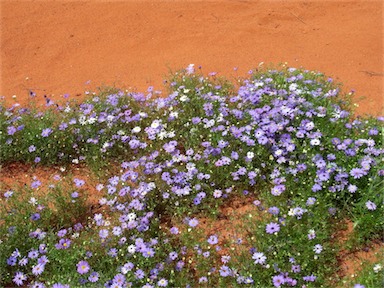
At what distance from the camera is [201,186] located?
4.79 m

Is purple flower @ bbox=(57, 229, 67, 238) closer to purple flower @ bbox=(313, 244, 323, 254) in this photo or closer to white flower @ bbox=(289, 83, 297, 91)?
purple flower @ bbox=(313, 244, 323, 254)

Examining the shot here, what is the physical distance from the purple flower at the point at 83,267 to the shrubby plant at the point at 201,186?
0.01m

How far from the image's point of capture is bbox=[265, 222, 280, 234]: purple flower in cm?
407

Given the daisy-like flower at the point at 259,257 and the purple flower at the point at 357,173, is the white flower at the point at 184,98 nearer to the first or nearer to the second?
the purple flower at the point at 357,173

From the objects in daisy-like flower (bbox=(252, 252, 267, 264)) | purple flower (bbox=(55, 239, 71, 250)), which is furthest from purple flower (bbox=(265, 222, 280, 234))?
purple flower (bbox=(55, 239, 71, 250))

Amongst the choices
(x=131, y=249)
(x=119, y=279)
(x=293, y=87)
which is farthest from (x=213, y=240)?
(x=293, y=87)

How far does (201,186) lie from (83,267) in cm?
134

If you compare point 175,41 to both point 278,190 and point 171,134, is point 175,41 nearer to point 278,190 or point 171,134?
point 171,134

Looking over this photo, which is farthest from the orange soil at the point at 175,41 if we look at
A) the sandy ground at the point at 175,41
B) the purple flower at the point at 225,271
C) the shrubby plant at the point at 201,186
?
the purple flower at the point at 225,271

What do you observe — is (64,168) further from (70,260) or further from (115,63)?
(115,63)

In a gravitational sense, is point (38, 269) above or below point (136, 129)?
below

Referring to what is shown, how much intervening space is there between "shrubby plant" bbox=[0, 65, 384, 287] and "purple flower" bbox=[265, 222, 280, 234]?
2.0 inches

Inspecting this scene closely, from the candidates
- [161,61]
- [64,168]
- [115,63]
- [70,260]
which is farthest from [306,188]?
[115,63]

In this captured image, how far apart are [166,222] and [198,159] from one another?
2.31ft
